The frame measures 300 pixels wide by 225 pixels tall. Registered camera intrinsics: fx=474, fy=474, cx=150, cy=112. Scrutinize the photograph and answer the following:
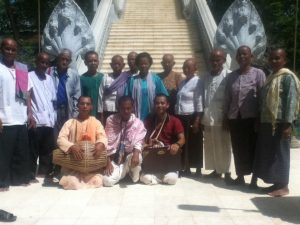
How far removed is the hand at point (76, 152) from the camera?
228 inches

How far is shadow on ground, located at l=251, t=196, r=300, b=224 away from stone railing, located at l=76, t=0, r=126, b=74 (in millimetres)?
6357

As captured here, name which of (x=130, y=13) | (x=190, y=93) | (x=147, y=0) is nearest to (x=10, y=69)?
(x=190, y=93)

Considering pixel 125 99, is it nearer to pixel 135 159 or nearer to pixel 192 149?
pixel 135 159

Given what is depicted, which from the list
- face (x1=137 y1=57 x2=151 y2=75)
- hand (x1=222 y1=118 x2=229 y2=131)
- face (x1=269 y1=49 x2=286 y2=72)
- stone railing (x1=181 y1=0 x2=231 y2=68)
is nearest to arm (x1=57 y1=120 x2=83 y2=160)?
face (x1=137 y1=57 x2=151 y2=75)

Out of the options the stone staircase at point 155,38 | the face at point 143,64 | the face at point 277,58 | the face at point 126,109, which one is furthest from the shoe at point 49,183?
the stone staircase at point 155,38

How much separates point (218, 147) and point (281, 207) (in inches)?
60.4

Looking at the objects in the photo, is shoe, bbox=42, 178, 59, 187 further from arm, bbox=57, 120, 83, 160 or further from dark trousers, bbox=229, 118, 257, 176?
dark trousers, bbox=229, 118, 257, 176

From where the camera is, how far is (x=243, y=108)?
5.86 meters

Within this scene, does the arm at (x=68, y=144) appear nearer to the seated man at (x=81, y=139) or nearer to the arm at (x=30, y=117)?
the seated man at (x=81, y=139)

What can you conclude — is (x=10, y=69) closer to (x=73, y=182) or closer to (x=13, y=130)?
(x=13, y=130)

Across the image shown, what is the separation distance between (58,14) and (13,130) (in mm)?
5132

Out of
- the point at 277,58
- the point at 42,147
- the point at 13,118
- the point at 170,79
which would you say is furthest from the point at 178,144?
the point at 13,118

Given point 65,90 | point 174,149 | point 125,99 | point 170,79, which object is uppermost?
point 170,79

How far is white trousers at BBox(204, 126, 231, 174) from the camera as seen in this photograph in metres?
6.29
